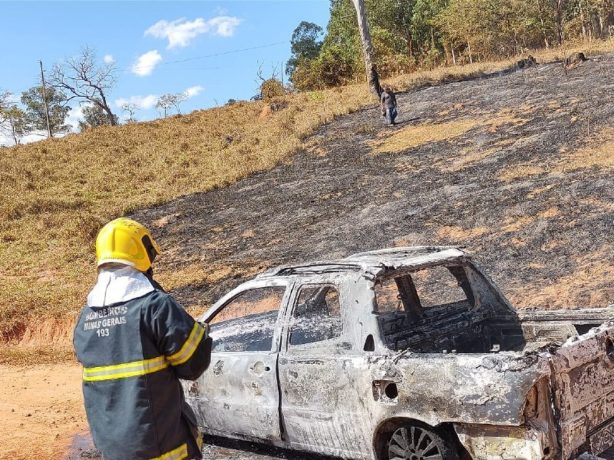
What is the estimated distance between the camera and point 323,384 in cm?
472

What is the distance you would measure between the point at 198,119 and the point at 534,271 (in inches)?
1048

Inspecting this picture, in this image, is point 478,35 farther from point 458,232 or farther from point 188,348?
point 188,348

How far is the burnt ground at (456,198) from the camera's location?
10.4m

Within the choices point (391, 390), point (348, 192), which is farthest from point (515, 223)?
point (391, 390)

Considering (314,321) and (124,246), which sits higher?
(124,246)

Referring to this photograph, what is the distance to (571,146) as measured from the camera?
49.0ft

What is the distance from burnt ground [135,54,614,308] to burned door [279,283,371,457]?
4.55m

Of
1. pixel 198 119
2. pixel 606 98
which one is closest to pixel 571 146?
pixel 606 98

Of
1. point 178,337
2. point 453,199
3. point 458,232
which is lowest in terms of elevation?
point 458,232

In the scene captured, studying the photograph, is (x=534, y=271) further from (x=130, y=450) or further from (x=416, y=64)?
(x=416, y=64)

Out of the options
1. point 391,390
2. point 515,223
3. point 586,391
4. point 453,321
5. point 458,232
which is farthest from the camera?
point 458,232

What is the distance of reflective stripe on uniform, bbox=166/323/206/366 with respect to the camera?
2771mm

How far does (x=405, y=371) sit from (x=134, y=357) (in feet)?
6.48

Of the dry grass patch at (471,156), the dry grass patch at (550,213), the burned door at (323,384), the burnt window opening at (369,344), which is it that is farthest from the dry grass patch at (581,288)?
the dry grass patch at (471,156)
